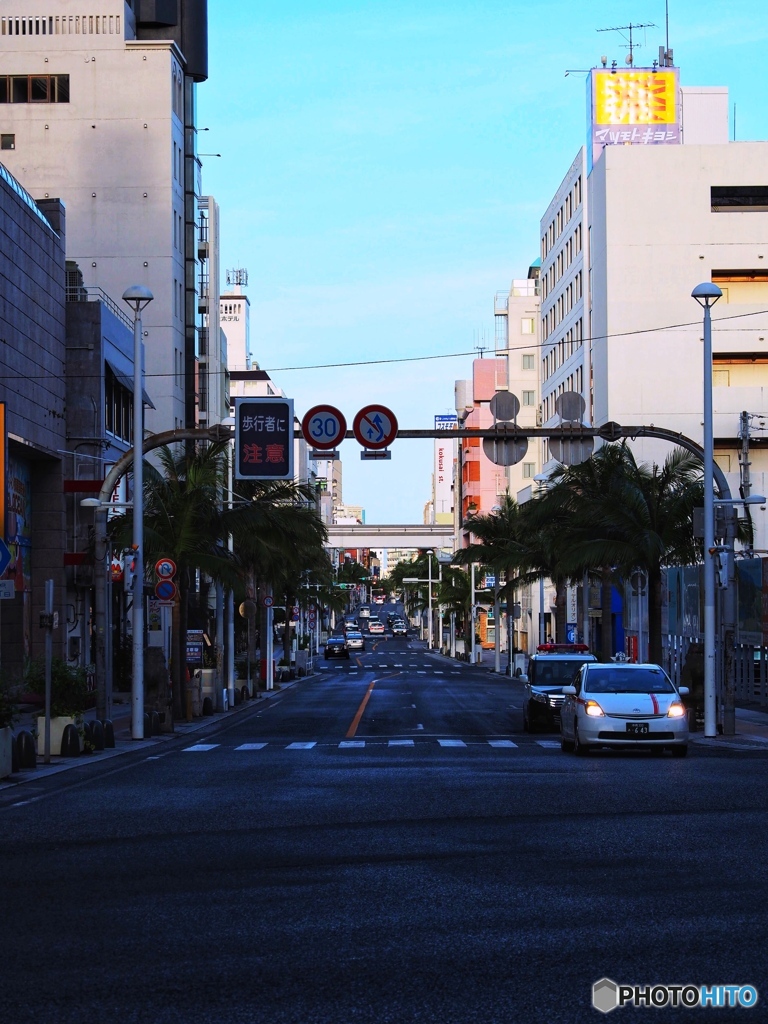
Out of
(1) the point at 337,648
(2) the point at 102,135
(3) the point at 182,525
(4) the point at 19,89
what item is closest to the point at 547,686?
(3) the point at 182,525

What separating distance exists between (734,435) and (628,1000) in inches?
2964

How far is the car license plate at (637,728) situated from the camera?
81.5ft

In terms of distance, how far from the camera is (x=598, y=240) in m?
84.6

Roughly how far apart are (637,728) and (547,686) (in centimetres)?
1019

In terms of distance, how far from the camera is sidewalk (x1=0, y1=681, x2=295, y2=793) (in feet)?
75.0

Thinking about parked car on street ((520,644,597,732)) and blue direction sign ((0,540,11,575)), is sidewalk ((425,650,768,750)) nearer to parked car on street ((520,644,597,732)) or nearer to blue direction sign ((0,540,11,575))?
parked car on street ((520,644,597,732))

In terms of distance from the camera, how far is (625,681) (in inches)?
1036

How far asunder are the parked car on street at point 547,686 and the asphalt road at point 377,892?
11.9m

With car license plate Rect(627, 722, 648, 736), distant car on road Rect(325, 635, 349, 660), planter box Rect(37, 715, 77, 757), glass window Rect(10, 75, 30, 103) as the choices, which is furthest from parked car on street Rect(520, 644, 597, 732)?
distant car on road Rect(325, 635, 349, 660)

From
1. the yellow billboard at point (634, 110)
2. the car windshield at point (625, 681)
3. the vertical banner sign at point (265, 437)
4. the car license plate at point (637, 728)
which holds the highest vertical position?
the yellow billboard at point (634, 110)

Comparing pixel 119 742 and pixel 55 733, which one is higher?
pixel 55 733

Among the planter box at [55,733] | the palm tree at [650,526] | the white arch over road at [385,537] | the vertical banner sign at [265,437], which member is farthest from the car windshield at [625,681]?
the white arch over road at [385,537]

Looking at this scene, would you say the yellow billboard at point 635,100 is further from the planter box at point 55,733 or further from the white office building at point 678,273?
the planter box at point 55,733

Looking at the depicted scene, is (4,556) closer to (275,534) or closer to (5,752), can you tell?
(5,752)
